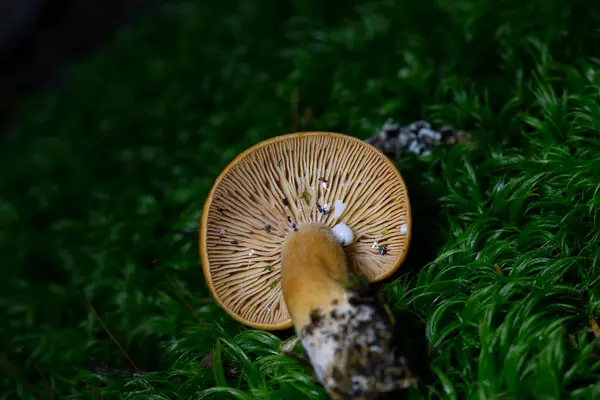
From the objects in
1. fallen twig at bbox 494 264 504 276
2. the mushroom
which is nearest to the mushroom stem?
the mushroom

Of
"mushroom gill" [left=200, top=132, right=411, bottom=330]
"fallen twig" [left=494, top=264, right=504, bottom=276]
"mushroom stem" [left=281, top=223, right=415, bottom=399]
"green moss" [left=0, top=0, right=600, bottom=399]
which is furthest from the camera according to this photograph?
"mushroom gill" [left=200, top=132, right=411, bottom=330]

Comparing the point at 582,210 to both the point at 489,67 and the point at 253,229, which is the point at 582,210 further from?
the point at 253,229

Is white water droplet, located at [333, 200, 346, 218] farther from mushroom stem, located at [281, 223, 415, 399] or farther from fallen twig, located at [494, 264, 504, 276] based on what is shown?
fallen twig, located at [494, 264, 504, 276]

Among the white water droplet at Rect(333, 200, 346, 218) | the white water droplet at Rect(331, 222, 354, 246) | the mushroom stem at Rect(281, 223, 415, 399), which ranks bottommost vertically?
the mushroom stem at Rect(281, 223, 415, 399)

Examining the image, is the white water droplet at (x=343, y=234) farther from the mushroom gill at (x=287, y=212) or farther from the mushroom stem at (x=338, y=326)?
the mushroom stem at (x=338, y=326)

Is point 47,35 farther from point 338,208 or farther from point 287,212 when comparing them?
point 338,208
